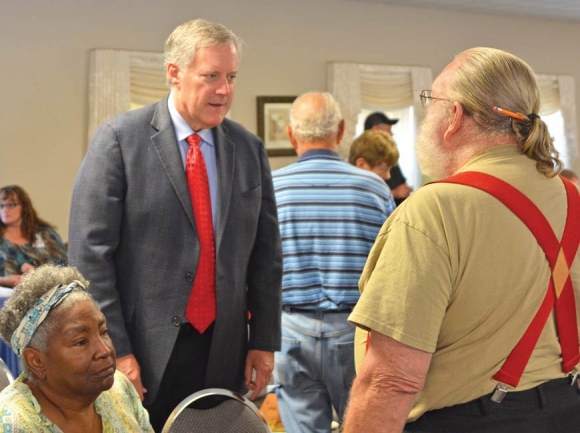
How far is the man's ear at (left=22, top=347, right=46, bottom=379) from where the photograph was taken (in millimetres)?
2002

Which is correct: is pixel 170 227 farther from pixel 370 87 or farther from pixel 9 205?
pixel 370 87

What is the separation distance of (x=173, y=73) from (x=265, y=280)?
0.72 metres

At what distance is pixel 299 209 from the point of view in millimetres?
3289

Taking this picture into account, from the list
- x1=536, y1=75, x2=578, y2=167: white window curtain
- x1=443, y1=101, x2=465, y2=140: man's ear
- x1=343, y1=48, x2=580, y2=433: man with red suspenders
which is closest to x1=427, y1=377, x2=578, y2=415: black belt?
x1=343, y1=48, x2=580, y2=433: man with red suspenders

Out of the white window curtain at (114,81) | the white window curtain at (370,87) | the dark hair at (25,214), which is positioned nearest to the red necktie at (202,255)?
the dark hair at (25,214)

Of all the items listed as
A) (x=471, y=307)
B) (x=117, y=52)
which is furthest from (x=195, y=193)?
(x=117, y=52)

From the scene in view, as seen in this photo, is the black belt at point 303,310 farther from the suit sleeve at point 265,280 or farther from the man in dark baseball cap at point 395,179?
the man in dark baseball cap at point 395,179

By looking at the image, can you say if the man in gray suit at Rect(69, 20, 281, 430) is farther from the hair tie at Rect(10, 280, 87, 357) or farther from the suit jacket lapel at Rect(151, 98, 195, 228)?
the hair tie at Rect(10, 280, 87, 357)

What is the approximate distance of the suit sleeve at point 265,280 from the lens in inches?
107

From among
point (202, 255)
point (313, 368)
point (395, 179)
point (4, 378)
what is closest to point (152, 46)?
point (395, 179)

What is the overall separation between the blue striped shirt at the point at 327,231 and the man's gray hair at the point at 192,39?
2.80 feet

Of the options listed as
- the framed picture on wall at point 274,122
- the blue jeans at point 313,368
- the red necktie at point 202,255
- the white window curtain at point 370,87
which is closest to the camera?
the red necktie at point 202,255

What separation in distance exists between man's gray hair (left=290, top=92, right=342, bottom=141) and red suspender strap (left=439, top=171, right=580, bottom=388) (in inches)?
68.5

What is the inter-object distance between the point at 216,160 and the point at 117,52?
5831mm
